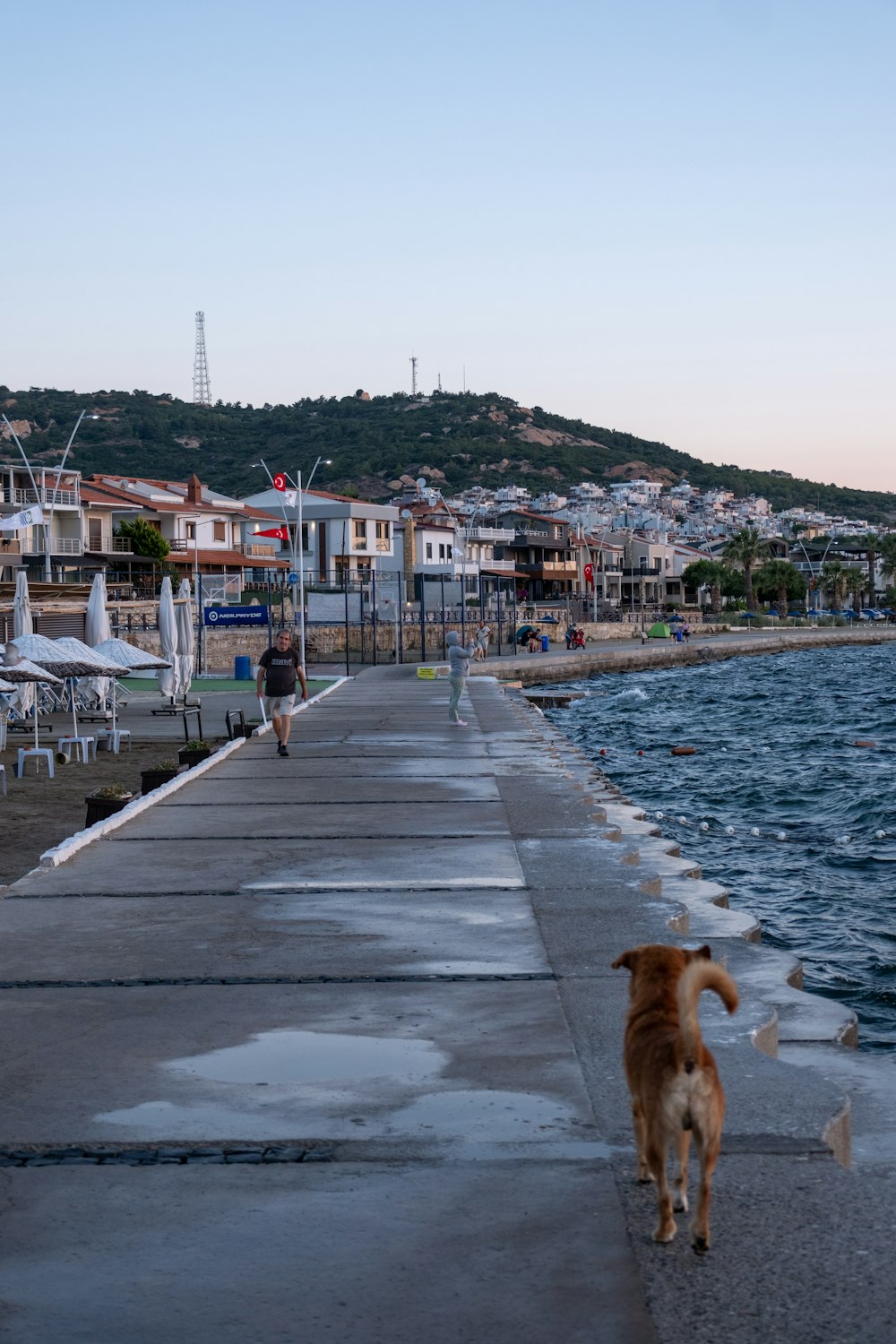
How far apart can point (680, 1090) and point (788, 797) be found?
22.7 metres

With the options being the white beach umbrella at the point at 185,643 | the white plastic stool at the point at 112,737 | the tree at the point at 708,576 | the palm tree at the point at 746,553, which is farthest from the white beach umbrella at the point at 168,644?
the tree at the point at 708,576

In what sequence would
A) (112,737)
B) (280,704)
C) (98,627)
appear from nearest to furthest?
(280,704) → (112,737) → (98,627)

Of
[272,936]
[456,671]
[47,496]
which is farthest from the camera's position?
[47,496]

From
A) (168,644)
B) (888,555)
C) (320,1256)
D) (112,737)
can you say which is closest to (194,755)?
(112,737)

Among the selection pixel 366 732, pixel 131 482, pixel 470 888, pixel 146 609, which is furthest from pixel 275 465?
pixel 470 888

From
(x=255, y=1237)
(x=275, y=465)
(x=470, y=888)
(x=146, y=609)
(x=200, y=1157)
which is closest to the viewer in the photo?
(x=255, y=1237)

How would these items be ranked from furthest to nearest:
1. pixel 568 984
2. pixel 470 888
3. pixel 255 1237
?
1. pixel 470 888
2. pixel 568 984
3. pixel 255 1237

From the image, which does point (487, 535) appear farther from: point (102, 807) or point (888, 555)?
point (102, 807)

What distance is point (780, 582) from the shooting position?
148 metres

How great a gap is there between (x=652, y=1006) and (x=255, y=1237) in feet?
4.70

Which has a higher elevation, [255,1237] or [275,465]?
[275,465]

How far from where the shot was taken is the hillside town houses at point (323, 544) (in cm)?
7900

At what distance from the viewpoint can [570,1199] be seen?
460 cm

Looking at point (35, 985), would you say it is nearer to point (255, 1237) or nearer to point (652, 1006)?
point (255, 1237)
